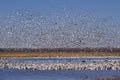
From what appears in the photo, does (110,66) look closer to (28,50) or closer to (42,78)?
(42,78)

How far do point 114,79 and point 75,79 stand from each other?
2.46 m

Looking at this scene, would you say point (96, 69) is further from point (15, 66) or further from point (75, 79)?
point (75, 79)

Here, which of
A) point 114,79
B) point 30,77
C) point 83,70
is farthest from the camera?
point 83,70

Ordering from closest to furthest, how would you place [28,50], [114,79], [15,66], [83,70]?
1. [114,79]
2. [83,70]
3. [15,66]
4. [28,50]

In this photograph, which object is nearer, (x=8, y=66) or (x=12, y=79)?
(x=12, y=79)

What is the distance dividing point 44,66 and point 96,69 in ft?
15.2

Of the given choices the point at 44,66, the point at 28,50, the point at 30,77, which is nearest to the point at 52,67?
the point at 44,66

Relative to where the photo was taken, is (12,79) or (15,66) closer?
(12,79)

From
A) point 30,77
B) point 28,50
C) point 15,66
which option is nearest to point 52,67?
point 15,66

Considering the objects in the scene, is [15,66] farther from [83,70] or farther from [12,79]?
[12,79]

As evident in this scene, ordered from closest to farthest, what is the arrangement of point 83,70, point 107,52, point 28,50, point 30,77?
point 30,77 → point 83,70 → point 107,52 → point 28,50

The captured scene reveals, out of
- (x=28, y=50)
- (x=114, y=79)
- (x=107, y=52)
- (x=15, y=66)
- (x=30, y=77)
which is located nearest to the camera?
(x=114, y=79)

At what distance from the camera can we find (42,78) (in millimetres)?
37219

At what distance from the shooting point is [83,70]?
4691 cm
